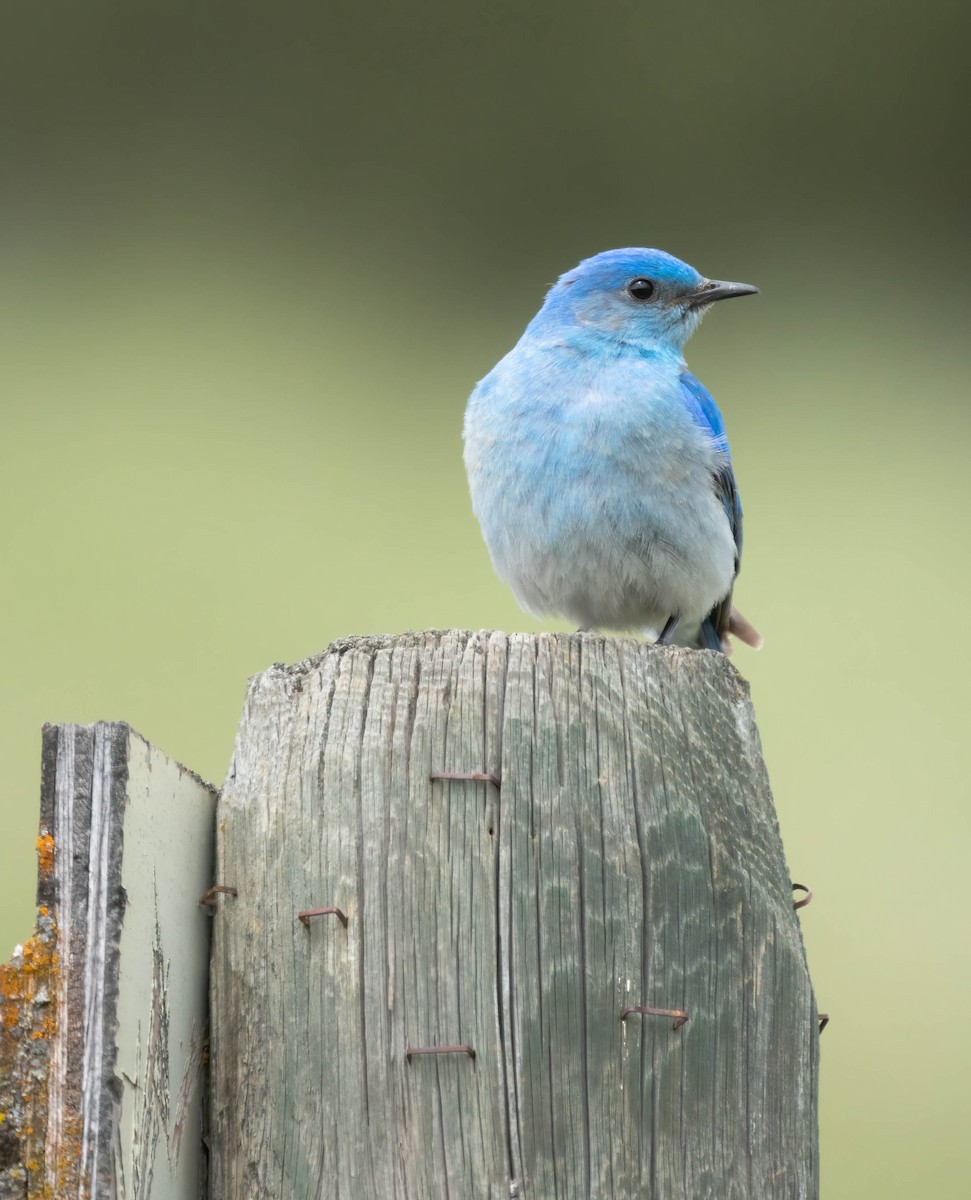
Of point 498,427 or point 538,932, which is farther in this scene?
point 498,427

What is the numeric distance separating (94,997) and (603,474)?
7.76 ft

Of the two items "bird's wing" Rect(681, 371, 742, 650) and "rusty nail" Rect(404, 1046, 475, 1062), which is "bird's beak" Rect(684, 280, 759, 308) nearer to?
"bird's wing" Rect(681, 371, 742, 650)

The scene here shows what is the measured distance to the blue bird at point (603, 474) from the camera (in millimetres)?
3979

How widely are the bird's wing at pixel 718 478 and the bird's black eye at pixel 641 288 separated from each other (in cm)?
32

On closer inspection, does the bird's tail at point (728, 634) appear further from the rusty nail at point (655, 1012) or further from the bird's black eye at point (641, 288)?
the rusty nail at point (655, 1012)

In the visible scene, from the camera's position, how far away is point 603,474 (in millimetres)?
3951

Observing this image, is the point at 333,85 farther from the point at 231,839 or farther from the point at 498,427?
the point at 231,839

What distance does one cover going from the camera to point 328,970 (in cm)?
207

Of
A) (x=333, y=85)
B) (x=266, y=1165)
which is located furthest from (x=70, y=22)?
(x=266, y=1165)

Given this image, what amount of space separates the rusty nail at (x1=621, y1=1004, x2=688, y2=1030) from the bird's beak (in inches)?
121

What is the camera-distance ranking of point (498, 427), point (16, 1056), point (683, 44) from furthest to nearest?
point (683, 44) → point (498, 427) → point (16, 1056)

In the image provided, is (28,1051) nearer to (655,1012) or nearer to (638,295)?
(655,1012)

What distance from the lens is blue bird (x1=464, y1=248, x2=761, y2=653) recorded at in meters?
3.98

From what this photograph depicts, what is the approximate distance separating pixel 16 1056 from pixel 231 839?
0.43 meters
